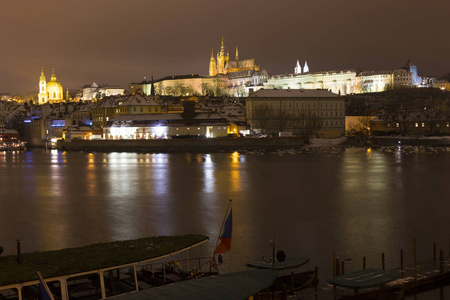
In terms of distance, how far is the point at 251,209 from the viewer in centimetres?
1898

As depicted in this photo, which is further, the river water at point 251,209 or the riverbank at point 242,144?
the riverbank at point 242,144

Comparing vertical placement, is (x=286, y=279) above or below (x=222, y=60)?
below

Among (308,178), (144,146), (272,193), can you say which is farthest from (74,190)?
(144,146)

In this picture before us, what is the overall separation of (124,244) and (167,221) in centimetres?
734

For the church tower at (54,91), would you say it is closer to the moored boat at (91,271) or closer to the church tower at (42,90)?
the church tower at (42,90)

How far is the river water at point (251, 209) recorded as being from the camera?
13.4 meters

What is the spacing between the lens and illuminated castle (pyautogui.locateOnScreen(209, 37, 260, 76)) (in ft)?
570

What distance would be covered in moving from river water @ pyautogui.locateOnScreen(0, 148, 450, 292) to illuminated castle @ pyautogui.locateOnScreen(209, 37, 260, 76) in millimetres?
142951

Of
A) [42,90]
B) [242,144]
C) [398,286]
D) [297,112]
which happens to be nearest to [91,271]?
[398,286]

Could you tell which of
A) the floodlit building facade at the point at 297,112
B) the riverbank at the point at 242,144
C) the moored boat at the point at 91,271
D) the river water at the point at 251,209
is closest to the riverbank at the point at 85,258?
the moored boat at the point at 91,271

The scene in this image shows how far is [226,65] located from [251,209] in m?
163

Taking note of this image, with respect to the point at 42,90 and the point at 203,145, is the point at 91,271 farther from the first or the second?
the point at 42,90

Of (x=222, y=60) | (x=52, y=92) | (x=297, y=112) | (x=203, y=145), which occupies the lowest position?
(x=203, y=145)

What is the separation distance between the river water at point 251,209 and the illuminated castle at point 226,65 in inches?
5628
